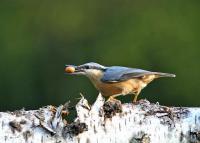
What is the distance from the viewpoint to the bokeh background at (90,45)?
16188 mm

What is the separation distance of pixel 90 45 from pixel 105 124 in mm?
12038

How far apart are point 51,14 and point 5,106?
5.19m

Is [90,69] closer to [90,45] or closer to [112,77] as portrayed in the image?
[112,77]

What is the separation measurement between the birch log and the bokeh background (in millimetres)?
7709

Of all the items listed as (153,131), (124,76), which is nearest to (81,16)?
(124,76)

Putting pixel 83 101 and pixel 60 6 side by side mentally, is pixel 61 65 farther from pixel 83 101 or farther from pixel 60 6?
pixel 83 101

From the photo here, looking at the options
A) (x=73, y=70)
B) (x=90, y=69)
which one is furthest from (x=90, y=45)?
(x=73, y=70)

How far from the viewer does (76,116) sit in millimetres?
5820

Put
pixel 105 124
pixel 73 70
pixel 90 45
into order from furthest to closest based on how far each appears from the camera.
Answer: pixel 90 45 → pixel 73 70 → pixel 105 124

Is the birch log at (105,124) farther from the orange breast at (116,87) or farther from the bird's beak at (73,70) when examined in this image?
the orange breast at (116,87)

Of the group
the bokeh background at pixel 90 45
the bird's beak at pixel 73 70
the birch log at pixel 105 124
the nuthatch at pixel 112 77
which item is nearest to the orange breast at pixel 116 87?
the nuthatch at pixel 112 77

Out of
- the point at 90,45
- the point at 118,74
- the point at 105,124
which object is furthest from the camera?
the point at 90,45

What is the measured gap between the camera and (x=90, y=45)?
17984mm

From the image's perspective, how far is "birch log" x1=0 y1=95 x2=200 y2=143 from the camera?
5.69 meters
